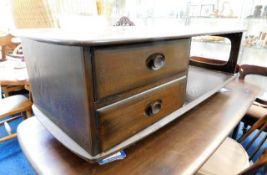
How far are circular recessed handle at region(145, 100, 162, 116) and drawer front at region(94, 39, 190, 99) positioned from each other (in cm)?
7

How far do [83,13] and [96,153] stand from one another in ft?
4.27

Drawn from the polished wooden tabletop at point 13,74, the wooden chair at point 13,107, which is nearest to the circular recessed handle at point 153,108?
the polished wooden tabletop at point 13,74

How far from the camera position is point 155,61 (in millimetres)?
469

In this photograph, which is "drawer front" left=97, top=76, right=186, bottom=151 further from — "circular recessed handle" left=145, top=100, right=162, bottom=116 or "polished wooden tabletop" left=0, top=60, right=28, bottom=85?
"polished wooden tabletop" left=0, top=60, right=28, bottom=85

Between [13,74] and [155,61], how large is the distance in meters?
1.42

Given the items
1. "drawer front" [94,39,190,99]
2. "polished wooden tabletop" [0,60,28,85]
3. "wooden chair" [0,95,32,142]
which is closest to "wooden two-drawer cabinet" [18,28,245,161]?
"drawer front" [94,39,190,99]

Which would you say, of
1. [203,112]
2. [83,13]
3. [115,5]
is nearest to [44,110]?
[203,112]

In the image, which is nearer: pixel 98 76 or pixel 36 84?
pixel 98 76

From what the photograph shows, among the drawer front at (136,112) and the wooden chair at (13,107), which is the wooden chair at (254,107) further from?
the wooden chair at (13,107)

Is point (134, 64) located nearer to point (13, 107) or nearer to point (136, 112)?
point (136, 112)

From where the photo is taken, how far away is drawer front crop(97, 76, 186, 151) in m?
0.41

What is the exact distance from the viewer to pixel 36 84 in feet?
1.93

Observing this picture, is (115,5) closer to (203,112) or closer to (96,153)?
(203,112)

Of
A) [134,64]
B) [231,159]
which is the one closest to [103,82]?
[134,64]
